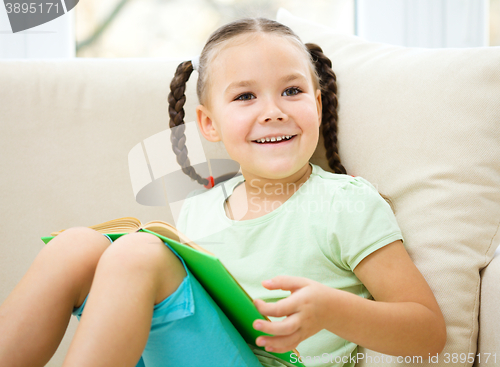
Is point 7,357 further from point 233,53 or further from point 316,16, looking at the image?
point 316,16

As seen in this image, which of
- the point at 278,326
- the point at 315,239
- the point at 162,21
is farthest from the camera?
the point at 162,21

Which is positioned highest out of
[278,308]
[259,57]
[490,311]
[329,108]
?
[259,57]

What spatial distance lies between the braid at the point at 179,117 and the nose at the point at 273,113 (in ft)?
0.80

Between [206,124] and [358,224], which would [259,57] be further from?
[358,224]

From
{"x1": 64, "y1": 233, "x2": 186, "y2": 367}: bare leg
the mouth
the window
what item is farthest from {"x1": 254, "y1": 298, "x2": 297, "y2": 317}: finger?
the window

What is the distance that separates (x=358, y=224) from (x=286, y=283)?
0.21 metres

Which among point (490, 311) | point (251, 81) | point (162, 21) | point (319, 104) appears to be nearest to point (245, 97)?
point (251, 81)

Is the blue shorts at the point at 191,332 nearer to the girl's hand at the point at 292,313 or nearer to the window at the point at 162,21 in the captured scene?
the girl's hand at the point at 292,313

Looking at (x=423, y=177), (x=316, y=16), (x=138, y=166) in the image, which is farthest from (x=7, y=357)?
(x=316, y=16)

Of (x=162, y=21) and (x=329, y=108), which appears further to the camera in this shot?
(x=162, y=21)

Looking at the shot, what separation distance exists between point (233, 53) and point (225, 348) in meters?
0.54

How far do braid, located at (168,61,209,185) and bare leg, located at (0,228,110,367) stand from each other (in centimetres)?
35

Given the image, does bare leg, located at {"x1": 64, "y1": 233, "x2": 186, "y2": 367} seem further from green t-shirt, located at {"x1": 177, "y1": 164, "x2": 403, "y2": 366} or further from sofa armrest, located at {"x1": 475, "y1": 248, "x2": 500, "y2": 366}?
sofa armrest, located at {"x1": 475, "y1": 248, "x2": 500, "y2": 366}

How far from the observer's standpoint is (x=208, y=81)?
88 centimetres
